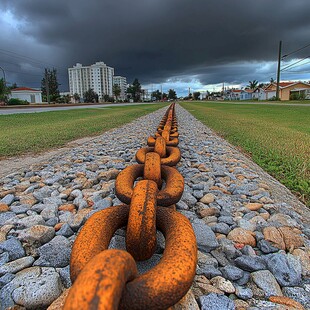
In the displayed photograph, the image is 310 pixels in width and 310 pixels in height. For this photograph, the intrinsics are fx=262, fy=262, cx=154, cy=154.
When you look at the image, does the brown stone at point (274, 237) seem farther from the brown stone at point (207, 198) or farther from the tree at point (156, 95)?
the tree at point (156, 95)

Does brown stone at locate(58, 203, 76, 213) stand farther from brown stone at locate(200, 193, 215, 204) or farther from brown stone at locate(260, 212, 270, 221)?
brown stone at locate(260, 212, 270, 221)

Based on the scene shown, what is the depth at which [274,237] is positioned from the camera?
146 centimetres

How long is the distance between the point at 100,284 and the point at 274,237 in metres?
1.20

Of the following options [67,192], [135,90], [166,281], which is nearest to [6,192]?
[67,192]

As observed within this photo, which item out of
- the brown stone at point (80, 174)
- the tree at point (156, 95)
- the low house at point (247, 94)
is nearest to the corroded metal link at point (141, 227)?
the brown stone at point (80, 174)

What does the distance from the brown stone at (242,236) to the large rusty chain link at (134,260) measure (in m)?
0.46

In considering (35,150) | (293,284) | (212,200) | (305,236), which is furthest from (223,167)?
(35,150)

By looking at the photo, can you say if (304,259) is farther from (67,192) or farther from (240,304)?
(67,192)

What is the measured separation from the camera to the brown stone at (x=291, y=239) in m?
1.39

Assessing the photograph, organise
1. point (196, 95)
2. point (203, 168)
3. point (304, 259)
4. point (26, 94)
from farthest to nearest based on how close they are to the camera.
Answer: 1. point (196, 95)
2. point (26, 94)
3. point (203, 168)
4. point (304, 259)

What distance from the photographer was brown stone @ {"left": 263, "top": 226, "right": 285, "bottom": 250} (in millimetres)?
1402

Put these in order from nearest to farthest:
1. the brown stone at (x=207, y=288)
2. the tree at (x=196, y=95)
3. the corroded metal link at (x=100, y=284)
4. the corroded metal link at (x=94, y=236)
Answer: the corroded metal link at (x=100, y=284), the corroded metal link at (x=94, y=236), the brown stone at (x=207, y=288), the tree at (x=196, y=95)

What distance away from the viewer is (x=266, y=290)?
107 cm

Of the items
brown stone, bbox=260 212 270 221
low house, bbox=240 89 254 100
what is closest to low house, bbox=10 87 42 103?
low house, bbox=240 89 254 100
